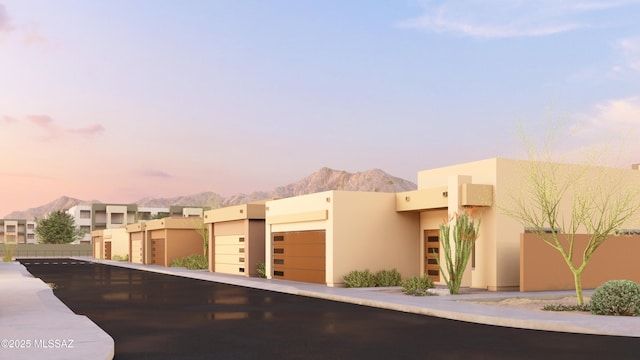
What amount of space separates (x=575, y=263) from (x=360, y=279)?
8.32 meters

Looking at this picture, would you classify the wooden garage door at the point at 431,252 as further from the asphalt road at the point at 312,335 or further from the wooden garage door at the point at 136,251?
the wooden garage door at the point at 136,251

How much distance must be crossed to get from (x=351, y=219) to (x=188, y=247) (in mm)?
31944

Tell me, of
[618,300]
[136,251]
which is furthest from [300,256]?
[136,251]

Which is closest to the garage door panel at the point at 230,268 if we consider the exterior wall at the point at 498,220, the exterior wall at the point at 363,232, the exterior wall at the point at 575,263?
the exterior wall at the point at 363,232

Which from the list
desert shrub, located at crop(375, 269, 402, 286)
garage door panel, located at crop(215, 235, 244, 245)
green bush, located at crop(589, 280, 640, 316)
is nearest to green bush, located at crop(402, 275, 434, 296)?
desert shrub, located at crop(375, 269, 402, 286)

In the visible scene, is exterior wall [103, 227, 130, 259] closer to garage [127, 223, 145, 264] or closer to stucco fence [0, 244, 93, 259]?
garage [127, 223, 145, 264]

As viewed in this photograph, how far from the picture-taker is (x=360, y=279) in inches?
1175

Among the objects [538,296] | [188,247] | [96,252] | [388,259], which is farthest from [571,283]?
[96,252]

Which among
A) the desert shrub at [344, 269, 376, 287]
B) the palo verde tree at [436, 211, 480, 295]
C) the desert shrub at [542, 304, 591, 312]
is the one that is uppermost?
the palo verde tree at [436, 211, 480, 295]

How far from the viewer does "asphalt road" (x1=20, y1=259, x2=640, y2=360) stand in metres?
12.3

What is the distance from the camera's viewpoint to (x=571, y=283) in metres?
28.1

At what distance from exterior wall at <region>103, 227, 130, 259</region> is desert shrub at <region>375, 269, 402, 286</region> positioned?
52.3 m

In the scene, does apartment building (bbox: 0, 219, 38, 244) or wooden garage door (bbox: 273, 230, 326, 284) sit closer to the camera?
wooden garage door (bbox: 273, 230, 326, 284)

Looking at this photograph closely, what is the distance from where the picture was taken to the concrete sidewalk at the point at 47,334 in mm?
11234
